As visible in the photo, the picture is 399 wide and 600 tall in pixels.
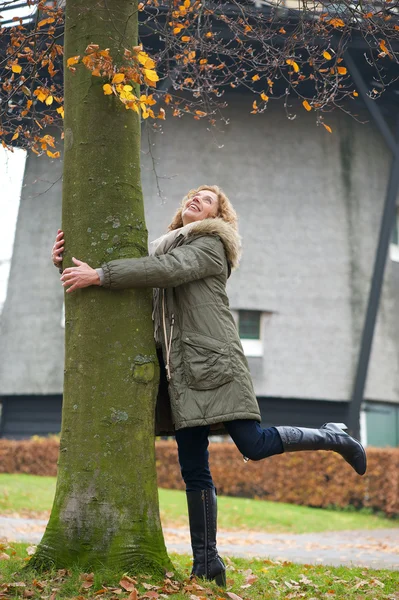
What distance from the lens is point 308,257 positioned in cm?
1769

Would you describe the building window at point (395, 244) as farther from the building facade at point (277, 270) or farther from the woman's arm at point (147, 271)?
the woman's arm at point (147, 271)

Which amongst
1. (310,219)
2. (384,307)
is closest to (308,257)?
(310,219)

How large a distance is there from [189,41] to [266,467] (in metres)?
10.1

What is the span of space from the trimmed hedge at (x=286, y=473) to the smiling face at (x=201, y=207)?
10117 millimetres

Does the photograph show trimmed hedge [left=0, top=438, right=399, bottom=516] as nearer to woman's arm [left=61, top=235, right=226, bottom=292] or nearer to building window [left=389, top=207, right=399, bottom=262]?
building window [left=389, top=207, right=399, bottom=262]

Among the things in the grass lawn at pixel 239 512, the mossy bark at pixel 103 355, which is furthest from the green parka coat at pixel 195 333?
the grass lawn at pixel 239 512

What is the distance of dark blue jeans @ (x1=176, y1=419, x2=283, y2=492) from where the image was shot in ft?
13.6

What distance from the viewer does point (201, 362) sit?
164 inches

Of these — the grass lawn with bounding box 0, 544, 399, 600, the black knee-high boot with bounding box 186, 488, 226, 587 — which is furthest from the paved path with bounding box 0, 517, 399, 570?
the black knee-high boot with bounding box 186, 488, 226, 587

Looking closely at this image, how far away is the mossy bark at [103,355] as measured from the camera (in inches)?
155

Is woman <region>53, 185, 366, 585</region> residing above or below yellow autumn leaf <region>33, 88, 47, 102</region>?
below

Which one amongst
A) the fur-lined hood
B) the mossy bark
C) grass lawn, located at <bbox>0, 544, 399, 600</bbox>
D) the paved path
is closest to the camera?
grass lawn, located at <bbox>0, 544, 399, 600</bbox>

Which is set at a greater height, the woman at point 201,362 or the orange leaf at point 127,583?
the woman at point 201,362

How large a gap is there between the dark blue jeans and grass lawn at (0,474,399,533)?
7118 millimetres
